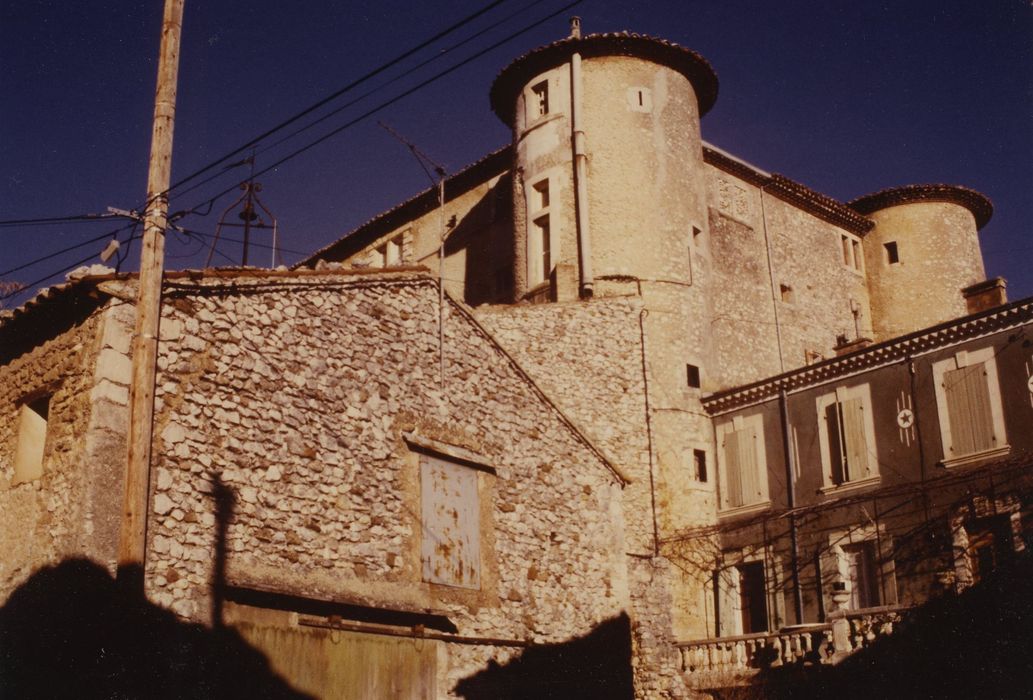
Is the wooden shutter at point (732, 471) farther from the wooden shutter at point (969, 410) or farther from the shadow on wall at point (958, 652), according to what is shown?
the shadow on wall at point (958, 652)

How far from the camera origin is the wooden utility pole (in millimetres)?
9820

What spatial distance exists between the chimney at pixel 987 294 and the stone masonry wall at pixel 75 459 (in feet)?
76.6

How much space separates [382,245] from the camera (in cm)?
3909

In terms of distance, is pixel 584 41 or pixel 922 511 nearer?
pixel 922 511

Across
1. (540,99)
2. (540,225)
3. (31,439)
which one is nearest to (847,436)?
(540,225)

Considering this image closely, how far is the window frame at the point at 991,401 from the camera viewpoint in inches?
836

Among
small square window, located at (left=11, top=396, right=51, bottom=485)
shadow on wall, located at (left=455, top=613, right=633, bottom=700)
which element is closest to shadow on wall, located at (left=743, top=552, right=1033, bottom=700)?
shadow on wall, located at (left=455, top=613, right=633, bottom=700)

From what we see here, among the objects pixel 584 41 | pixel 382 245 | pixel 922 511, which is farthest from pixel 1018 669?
pixel 382 245

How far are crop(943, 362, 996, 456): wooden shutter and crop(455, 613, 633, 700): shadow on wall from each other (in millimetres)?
9463

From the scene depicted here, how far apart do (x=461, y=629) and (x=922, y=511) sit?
12.5 m

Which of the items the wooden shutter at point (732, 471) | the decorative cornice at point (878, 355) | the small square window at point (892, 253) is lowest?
the wooden shutter at point (732, 471)

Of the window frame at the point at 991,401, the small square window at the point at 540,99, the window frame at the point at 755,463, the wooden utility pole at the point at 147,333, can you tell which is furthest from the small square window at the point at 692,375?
the wooden utility pole at the point at 147,333

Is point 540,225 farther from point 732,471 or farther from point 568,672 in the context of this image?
point 568,672

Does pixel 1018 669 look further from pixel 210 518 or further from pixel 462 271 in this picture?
pixel 462 271
